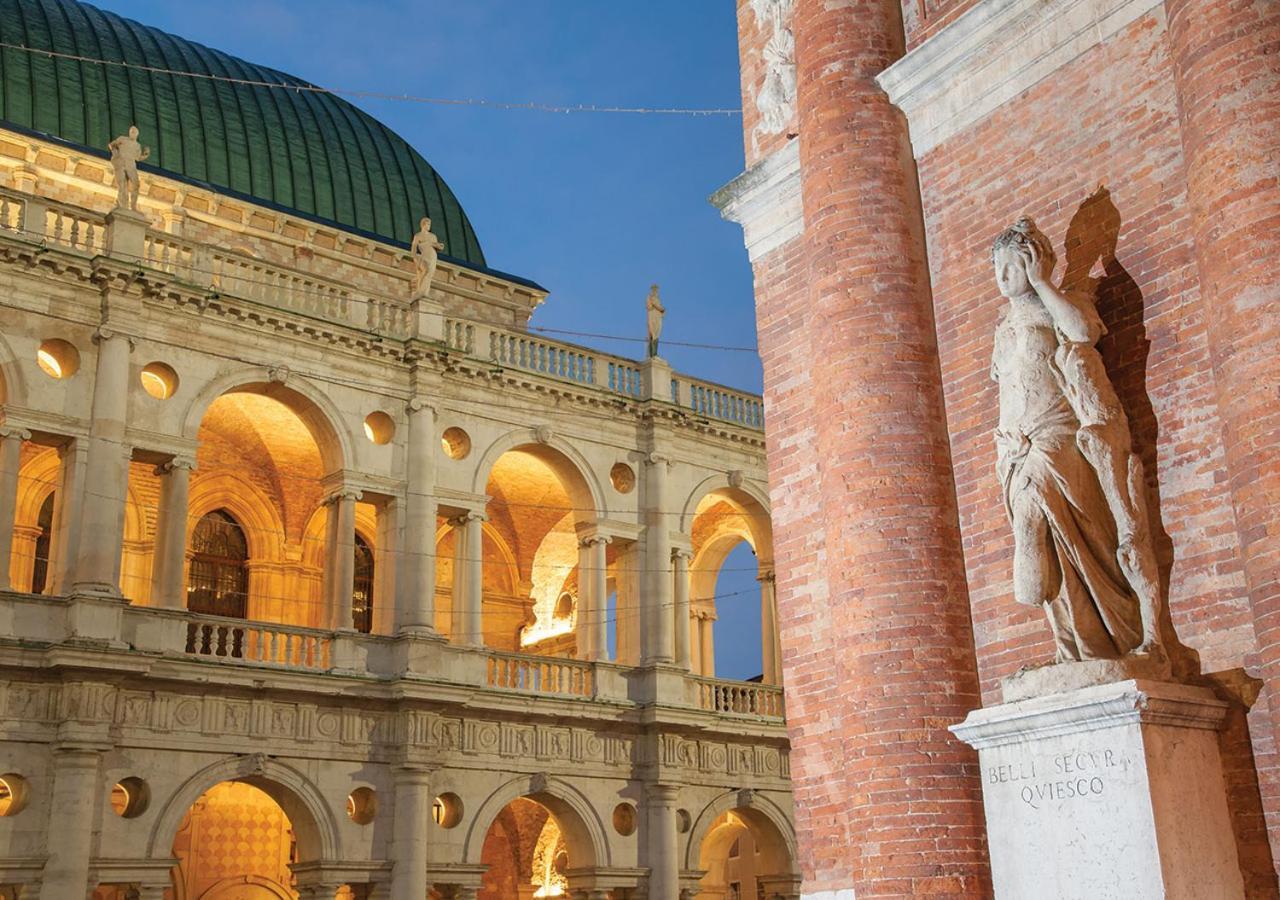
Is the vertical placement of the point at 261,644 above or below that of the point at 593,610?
below

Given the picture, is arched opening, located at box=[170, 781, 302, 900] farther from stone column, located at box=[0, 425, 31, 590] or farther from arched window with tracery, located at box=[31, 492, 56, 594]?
stone column, located at box=[0, 425, 31, 590]

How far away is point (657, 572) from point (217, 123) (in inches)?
499

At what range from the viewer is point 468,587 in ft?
79.7

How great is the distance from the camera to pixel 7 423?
20234 millimetres

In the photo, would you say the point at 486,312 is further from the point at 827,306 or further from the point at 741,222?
the point at 827,306

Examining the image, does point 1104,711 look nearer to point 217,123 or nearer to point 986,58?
point 986,58

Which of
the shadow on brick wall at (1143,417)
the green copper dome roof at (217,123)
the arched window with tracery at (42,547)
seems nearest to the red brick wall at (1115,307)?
the shadow on brick wall at (1143,417)

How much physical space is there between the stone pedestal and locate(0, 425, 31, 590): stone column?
16.5 m

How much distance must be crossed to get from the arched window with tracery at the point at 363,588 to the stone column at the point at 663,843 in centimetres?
675

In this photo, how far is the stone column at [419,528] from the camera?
23406 mm

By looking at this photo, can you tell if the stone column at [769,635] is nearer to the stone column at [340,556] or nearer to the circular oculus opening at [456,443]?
the circular oculus opening at [456,443]

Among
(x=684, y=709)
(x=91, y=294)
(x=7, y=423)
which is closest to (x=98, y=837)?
(x=7, y=423)

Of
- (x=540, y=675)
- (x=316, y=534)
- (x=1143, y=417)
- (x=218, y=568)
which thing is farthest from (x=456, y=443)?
(x=1143, y=417)

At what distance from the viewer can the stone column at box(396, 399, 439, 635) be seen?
2341 cm
